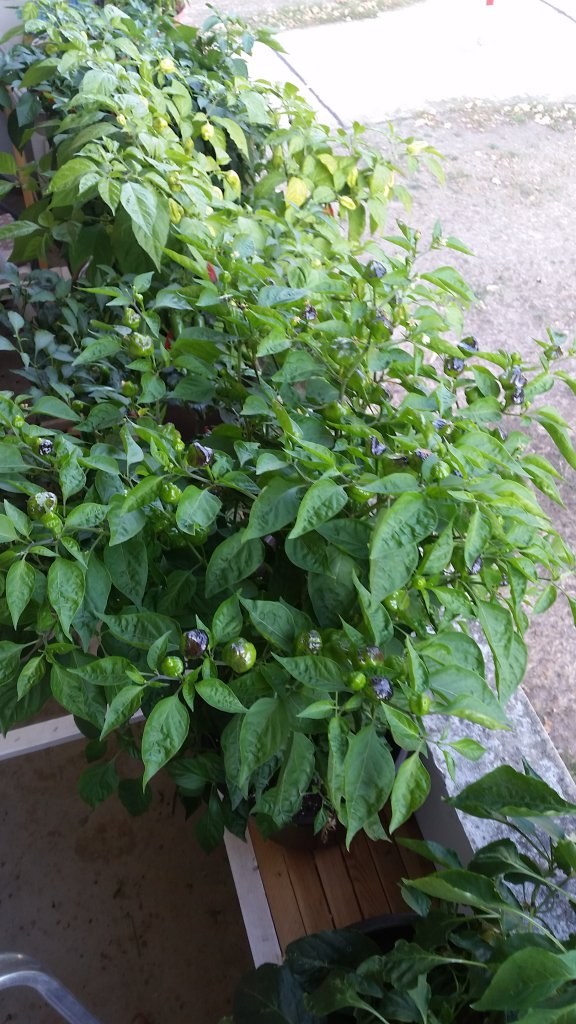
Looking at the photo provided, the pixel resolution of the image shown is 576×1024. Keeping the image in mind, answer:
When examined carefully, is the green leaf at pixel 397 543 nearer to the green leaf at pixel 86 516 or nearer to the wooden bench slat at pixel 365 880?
the green leaf at pixel 86 516

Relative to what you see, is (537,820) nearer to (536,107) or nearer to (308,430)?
(308,430)

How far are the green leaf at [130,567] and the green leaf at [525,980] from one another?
0.43m

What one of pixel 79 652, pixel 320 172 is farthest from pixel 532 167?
pixel 79 652

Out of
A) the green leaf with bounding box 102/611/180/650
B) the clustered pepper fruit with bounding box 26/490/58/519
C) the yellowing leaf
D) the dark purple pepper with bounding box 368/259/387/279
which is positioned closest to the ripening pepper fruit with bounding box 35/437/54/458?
the clustered pepper fruit with bounding box 26/490/58/519

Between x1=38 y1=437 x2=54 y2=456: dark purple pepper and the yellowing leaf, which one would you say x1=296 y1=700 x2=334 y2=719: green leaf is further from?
the yellowing leaf

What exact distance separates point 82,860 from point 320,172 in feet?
4.47

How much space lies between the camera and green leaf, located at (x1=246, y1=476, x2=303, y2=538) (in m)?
0.71

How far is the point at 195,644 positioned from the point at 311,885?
29.1 inches

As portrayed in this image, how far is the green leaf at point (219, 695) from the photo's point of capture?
2.21ft

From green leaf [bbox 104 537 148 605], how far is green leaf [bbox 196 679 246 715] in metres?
0.13

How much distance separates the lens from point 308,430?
811 mm

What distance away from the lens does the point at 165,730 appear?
682 mm

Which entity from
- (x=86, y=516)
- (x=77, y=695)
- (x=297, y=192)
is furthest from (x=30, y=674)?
(x=297, y=192)

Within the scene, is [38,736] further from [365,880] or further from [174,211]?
[174,211]
